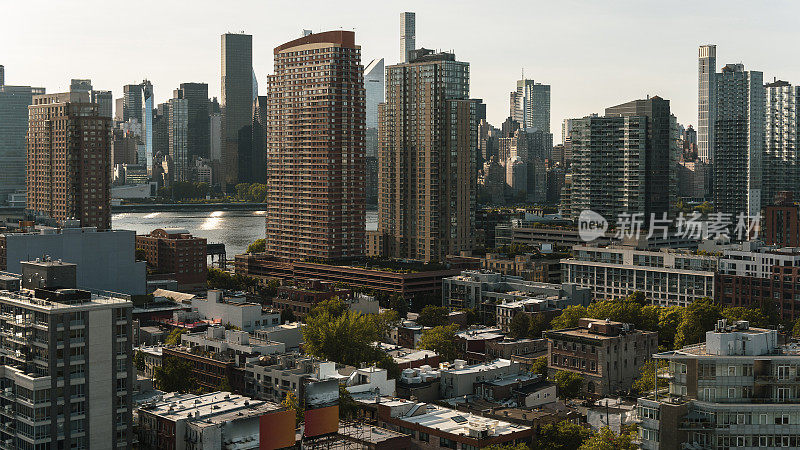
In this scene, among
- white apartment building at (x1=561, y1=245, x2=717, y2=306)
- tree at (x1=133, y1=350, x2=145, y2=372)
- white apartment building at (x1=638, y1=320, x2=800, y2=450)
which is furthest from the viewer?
white apartment building at (x1=561, y1=245, x2=717, y2=306)

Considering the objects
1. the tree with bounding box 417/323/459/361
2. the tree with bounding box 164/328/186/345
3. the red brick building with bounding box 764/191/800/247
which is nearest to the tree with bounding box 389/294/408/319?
the tree with bounding box 417/323/459/361

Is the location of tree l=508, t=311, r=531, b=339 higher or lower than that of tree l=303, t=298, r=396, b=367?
lower

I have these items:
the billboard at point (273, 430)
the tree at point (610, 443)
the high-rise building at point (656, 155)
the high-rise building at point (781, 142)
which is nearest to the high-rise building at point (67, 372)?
the billboard at point (273, 430)

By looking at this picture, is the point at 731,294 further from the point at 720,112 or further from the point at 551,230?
the point at 720,112

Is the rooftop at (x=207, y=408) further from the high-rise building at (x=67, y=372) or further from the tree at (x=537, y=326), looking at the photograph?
the tree at (x=537, y=326)

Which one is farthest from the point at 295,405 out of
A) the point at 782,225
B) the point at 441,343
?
the point at 782,225

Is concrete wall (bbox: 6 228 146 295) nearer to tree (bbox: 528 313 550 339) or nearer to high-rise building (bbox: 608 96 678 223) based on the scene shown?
tree (bbox: 528 313 550 339)

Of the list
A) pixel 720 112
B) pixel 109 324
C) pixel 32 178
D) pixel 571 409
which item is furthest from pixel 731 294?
pixel 720 112
